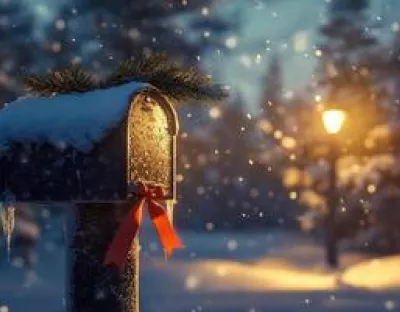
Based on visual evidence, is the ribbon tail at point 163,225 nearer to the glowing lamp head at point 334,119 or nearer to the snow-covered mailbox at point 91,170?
the snow-covered mailbox at point 91,170

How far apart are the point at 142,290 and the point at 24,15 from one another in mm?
10226

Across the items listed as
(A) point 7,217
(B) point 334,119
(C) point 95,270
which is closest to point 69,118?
(C) point 95,270

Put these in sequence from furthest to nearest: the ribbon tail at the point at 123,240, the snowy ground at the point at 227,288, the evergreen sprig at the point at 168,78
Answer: the snowy ground at the point at 227,288 < the evergreen sprig at the point at 168,78 < the ribbon tail at the point at 123,240

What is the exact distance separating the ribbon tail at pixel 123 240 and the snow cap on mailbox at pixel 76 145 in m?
0.07

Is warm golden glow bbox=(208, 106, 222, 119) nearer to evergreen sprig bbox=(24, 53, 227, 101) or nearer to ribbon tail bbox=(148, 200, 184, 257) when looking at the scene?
evergreen sprig bbox=(24, 53, 227, 101)

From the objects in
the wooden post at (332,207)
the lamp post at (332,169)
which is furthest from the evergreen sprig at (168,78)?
the wooden post at (332,207)

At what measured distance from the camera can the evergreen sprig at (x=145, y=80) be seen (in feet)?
8.07

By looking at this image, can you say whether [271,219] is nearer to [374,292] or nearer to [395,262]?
[395,262]

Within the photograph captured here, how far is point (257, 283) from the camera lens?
1639 cm

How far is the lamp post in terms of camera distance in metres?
15.5

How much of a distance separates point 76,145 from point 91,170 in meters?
0.08

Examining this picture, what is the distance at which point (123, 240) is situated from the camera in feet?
7.40

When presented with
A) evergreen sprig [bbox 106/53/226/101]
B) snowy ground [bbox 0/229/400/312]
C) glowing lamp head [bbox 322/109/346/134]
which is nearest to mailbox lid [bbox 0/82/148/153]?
evergreen sprig [bbox 106/53/226/101]

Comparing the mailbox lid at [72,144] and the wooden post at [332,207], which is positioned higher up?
the wooden post at [332,207]
